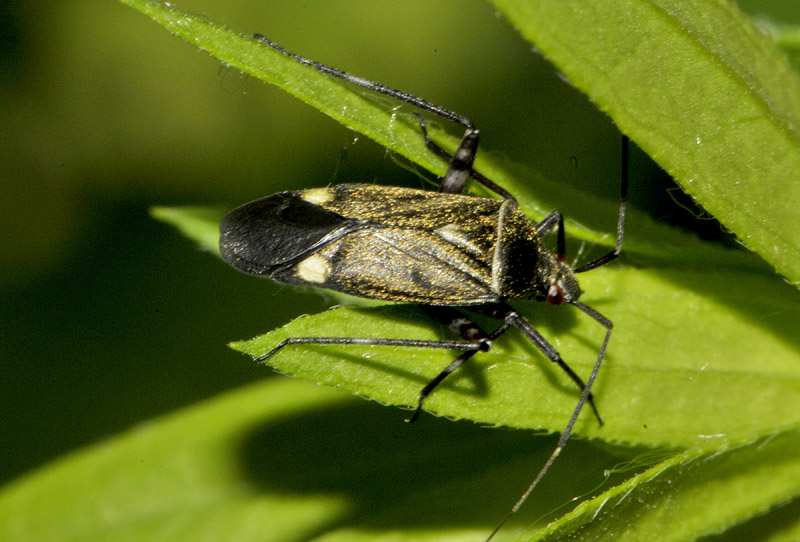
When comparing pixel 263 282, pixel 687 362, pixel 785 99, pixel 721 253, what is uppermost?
pixel 785 99

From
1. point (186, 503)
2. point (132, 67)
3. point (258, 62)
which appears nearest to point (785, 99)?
point (258, 62)

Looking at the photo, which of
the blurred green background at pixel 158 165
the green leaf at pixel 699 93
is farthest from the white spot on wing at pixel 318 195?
the green leaf at pixel 699 93

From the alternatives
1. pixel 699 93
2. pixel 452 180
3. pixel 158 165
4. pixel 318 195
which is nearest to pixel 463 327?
pixel 452 180

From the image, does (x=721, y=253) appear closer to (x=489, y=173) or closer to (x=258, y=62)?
(x=489, y=173)

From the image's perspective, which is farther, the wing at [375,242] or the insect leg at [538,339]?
the wing at [375,242]

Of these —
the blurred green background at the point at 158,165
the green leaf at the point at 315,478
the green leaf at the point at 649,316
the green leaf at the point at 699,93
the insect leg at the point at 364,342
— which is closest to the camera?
the green leaf at the point at 699,93

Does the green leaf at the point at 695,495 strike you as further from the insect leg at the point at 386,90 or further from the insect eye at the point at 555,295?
the insect leg at the point at 386,90

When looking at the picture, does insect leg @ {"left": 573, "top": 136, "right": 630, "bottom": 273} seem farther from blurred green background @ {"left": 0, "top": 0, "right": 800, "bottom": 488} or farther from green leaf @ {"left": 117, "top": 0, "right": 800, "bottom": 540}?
blurred green background @ {"left": 0, "top": 0, "right": 800, "bottom": 488}

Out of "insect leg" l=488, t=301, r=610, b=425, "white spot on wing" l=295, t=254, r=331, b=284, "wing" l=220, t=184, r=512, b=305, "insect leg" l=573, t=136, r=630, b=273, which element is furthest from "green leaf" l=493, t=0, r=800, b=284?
"white spot on wing" l=295, t=254, r=331, b=284
